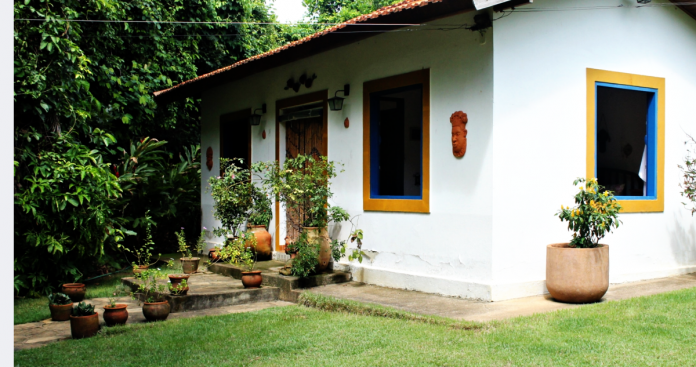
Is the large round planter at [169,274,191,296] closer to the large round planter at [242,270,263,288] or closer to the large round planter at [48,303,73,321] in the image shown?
the large round planter at [242,270,263,288]

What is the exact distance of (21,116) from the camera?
8.03 m

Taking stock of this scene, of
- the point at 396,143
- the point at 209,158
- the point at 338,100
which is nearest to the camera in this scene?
the point at 338,100

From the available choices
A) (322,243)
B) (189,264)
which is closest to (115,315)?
(322,243)

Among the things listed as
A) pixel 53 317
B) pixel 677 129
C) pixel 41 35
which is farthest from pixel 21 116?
pixel 677 129

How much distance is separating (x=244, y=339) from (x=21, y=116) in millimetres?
4802

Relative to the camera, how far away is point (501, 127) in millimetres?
6637

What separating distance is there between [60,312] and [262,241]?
345 centimetres

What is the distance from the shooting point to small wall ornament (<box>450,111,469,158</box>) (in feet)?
22.5

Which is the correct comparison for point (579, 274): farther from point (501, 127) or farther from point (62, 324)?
point (62, 324)

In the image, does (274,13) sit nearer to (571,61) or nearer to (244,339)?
(571,61)

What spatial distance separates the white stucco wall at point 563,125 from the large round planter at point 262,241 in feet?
13.8

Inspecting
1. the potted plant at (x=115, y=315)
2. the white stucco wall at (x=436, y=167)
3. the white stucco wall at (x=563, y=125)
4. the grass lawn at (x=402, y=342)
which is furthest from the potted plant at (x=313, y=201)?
the white stucco wall at (x=563, y=125)

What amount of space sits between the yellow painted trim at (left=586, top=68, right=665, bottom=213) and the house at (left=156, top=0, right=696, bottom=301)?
0.02 metres

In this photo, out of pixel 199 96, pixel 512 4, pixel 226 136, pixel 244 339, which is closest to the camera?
pixel 244 339
